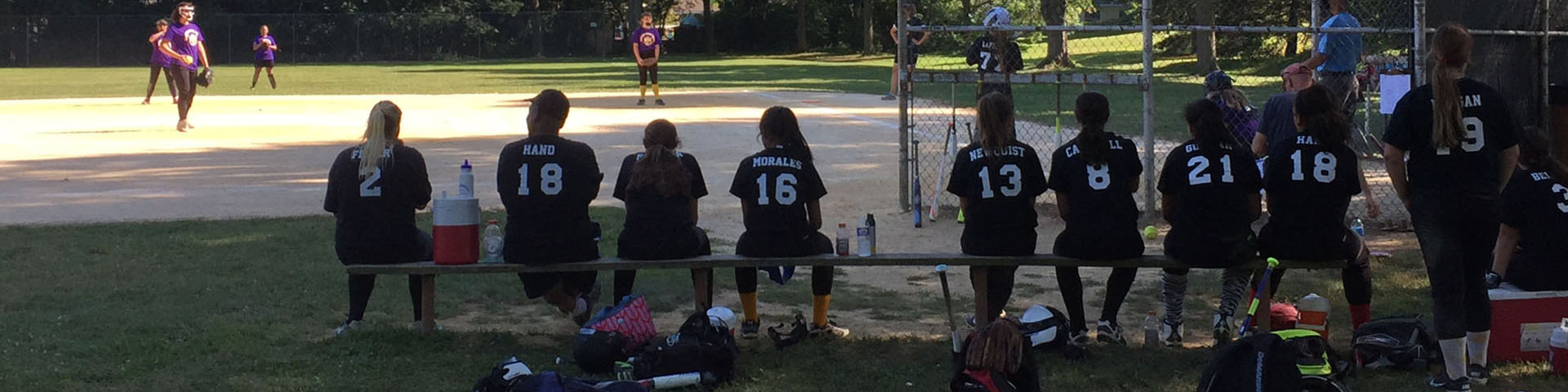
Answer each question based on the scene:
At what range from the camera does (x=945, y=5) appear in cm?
6300

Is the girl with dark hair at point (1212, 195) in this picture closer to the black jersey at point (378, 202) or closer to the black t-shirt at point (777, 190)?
the black t-shirt at point (777, 190)

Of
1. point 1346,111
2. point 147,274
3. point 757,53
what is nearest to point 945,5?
point 757,53

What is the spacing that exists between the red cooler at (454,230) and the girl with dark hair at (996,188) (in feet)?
7.46

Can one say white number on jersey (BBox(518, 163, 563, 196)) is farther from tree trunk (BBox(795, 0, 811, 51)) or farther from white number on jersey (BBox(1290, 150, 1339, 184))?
tree trunk (BBox(795, 0, 811, 51))

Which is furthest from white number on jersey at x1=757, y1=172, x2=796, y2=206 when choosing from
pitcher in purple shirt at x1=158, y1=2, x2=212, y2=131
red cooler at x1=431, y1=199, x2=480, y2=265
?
pitcher in purple shirt at x1=158, y1=2, x2=212, y2=131

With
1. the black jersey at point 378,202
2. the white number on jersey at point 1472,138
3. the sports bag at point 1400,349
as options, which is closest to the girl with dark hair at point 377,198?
the black jersey at point 378,202

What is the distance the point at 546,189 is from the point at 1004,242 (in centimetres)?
217

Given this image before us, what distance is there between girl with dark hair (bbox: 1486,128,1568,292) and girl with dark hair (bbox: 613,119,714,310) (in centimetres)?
355

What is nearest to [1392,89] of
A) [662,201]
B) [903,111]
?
[903,111]

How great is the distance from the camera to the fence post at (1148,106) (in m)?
10.6

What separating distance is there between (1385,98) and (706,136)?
28.6ft

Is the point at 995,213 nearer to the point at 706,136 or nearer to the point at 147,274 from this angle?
the point at 147,274

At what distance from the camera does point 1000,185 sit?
273 inches

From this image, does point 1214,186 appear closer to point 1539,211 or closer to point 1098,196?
point 1098,196
